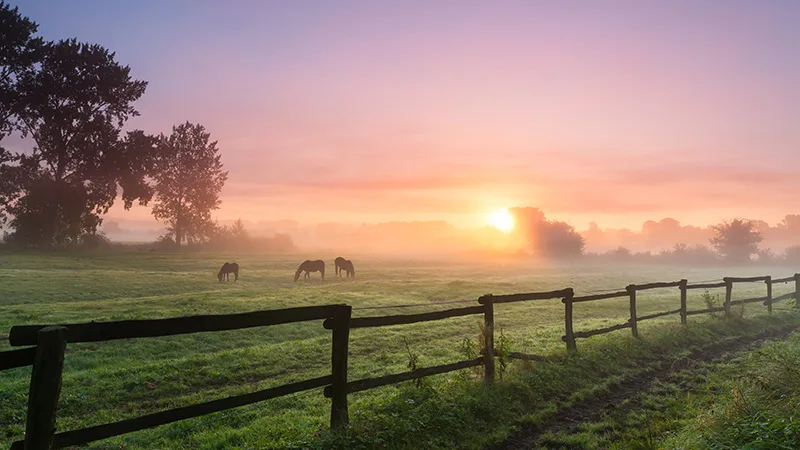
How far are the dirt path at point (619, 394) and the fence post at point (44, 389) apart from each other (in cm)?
554

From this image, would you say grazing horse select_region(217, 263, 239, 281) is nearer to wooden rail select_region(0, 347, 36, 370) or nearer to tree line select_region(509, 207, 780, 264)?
wooden rail select_region(0, 347, 36, 370)

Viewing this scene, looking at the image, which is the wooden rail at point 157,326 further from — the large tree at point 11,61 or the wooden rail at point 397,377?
the large tree at point 11,61

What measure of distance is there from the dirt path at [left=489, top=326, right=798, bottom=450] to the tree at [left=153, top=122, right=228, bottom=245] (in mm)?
66911

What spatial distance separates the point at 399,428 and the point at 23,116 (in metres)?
53.1

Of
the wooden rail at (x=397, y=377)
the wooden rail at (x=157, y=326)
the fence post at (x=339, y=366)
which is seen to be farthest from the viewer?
the wooden rail at (x=397, y=377)

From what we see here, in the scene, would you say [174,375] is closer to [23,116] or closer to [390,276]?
[390,276]

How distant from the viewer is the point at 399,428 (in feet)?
22.1

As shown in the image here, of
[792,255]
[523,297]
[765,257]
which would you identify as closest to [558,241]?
[765,257]

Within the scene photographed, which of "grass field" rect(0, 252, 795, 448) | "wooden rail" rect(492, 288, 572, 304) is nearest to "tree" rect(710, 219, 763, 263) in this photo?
"grass field" rect(0, 252, 795, 448)

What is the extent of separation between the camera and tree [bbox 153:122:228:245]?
219 ft

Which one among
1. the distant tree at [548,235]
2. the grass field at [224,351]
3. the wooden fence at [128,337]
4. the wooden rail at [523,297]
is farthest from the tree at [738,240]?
the wooden fence at [128,337]

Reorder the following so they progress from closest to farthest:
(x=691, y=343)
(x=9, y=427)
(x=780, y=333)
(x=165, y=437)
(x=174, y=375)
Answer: (x=165, y=437)
(x=9, y=427)
(x=174, y=375)
(x=691, y=343)
(x=780, y=333)

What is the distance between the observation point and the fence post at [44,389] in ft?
13.9

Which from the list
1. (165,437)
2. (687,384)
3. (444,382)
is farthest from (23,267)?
(687,384)
